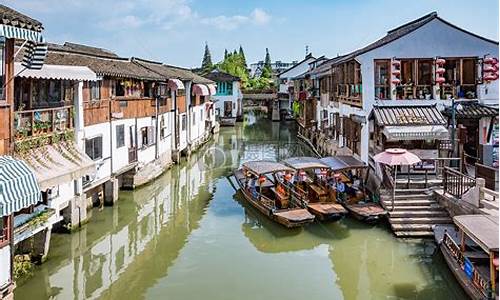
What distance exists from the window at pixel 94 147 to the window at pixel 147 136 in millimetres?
6285

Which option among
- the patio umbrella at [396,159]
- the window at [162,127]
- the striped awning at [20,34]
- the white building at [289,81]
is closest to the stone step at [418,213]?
the patio umbrella at [396,159]

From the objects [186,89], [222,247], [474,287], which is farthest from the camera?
[186,89]

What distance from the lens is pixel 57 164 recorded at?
14.4 metres

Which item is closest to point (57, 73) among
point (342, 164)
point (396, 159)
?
point (396, 159)

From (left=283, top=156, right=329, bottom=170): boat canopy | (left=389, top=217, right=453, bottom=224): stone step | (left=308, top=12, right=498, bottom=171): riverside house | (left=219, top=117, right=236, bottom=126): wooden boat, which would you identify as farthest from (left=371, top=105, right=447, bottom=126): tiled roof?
(left=219, top=117, right=236, bottom=126): wooden boat

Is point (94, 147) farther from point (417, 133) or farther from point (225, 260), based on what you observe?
point (417, 133)

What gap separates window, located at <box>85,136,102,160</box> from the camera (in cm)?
1964

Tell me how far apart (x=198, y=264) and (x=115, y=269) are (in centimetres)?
261

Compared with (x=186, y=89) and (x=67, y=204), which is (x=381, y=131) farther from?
(x=186, y=89)

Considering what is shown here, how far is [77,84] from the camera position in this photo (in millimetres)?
18453

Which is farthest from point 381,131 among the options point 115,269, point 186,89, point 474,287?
point 186,89

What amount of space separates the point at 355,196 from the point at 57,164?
1192cm

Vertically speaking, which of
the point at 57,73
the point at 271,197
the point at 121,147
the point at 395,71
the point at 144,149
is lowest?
the point at 271,197

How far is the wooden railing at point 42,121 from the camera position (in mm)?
13496
